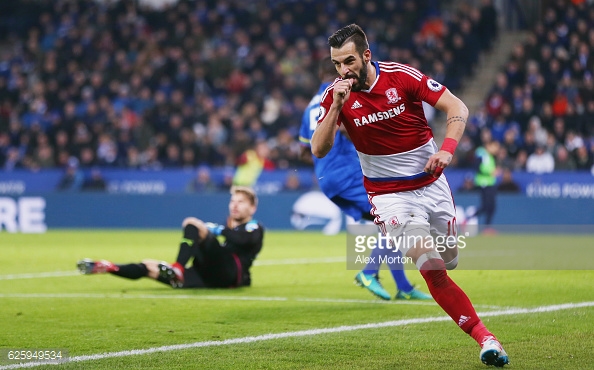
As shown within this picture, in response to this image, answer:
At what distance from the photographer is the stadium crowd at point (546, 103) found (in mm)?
21438

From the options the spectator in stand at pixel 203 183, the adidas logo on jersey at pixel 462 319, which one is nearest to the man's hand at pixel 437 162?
the adidas logo on jersey at pixel 462 319

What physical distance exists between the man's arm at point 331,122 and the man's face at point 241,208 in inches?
154

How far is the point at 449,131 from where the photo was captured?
19.8 feet

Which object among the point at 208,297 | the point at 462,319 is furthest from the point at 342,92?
the point at 208,297

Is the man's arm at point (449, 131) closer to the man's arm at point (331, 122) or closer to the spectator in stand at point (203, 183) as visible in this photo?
the man's arm at point (331, 122)

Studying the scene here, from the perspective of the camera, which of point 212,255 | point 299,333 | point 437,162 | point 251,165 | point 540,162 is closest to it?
point 437,162

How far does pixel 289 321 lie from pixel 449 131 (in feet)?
7.86

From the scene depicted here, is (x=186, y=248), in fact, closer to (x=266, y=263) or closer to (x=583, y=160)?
(x=266, y=263)

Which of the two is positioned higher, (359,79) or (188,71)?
(188,71)

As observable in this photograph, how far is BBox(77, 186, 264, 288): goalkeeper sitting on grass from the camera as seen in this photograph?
378 inches

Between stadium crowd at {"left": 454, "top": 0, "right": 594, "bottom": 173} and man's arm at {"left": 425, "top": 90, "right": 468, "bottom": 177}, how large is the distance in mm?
15563

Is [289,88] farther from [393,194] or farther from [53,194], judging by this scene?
[393,194]

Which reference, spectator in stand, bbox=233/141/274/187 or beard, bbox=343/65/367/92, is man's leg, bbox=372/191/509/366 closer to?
beard, bbox=343/65/367/92

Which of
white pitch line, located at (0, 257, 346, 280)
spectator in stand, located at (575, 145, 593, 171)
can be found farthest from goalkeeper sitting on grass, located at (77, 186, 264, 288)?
spectator in stand, located at (575, 145, 593, 171)
